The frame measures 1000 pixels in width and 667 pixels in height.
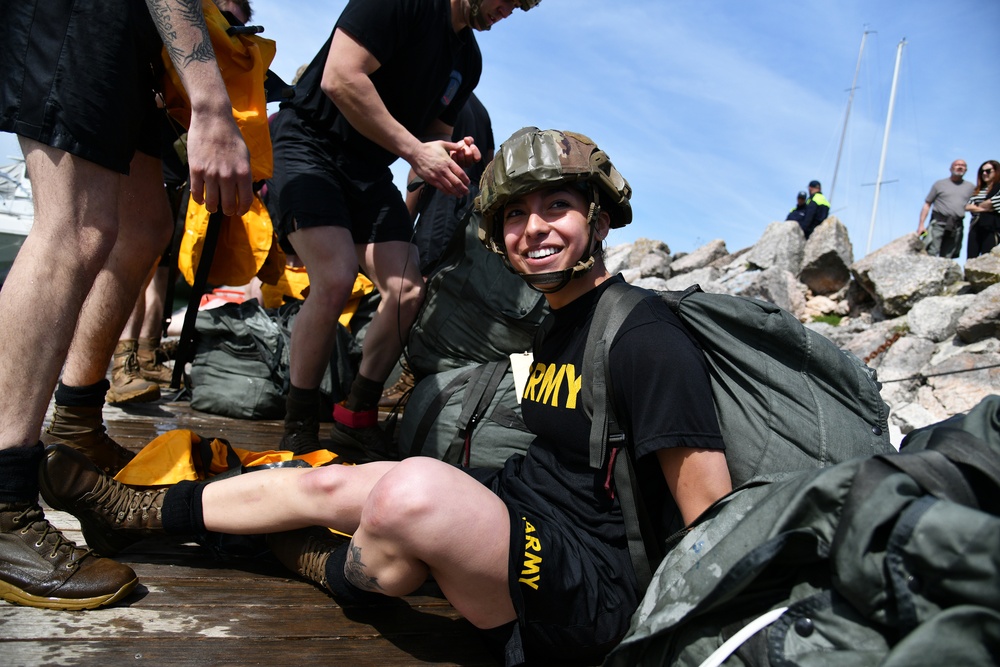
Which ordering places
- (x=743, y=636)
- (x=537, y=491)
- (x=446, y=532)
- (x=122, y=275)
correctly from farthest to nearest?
(x=122, y=275) → (x=537, y=491) → (x=446, y=532) → (x=743, y=636)

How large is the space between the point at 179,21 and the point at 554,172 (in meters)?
1.22

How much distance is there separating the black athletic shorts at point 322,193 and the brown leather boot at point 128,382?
1.53 metres

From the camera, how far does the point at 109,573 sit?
6.33ft

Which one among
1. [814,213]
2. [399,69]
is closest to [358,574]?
[399,69]

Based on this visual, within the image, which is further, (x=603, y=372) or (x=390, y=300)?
(x=390, y=300)

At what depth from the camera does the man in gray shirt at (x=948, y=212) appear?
1146 centimetres

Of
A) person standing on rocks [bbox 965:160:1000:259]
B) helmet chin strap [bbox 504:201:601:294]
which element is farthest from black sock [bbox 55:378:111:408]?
person standing on rocks [bbox 965:160:1000:259]

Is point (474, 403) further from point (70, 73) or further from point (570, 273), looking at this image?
point (70, 73)

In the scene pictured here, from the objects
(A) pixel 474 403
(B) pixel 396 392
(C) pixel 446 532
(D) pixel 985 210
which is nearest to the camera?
(C) pixel 446 532

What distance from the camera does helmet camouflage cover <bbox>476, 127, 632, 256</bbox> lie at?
2.13 metres

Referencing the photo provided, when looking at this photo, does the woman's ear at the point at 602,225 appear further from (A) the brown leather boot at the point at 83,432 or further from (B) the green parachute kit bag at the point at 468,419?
(A) the brown leather boot at the point at 83,432

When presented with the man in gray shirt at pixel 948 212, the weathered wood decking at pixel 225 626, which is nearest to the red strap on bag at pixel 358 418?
the weathered wood decking at pixel 225 626

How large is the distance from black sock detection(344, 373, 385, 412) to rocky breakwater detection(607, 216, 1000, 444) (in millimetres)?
2684

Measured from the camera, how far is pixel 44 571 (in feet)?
6.15
